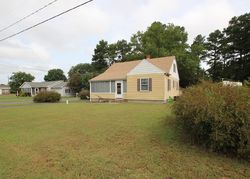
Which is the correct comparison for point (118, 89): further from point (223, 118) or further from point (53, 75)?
point (53, 75)

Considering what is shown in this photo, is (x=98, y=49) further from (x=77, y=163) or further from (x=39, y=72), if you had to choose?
(x=77, y=163)

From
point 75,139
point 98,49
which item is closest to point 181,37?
point 98,49

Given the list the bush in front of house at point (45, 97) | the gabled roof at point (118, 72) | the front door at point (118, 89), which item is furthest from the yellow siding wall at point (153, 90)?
the bush in front of house at point (45, 97)

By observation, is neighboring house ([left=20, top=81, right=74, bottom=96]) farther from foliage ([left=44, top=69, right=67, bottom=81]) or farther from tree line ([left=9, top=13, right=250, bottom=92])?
foliage ([left=44, top=69, right=67, bottom=81])

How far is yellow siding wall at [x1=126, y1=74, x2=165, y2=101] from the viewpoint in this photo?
722 inches

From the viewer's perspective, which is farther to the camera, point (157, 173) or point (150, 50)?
point (150, 50)

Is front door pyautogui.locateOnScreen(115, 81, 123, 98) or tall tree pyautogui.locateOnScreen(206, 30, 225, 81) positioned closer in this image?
front door pyautogui.locateOnScreen(115, 81, 123, 98)

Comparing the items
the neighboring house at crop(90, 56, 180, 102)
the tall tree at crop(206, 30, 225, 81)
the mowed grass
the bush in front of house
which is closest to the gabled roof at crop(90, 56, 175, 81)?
the neighboring house at crop(90, 56, 180, 102)

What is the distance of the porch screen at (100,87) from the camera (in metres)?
22.1

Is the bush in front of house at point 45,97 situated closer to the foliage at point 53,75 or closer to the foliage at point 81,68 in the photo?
the foliage at point 81,68

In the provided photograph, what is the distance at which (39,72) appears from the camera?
75.2 m

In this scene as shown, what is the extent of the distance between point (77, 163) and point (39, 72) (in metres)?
78.8

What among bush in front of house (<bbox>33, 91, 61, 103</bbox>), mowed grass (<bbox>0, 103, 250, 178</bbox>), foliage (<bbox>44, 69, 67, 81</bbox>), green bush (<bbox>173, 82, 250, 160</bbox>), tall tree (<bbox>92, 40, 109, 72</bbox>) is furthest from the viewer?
foliage (<bbox>44, 69, 67, 81</bbox>)

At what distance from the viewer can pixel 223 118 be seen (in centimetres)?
395
